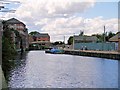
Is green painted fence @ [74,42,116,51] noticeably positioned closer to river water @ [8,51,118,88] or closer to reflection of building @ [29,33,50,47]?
river water @ [8,51,118,88]

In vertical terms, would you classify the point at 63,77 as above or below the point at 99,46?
below

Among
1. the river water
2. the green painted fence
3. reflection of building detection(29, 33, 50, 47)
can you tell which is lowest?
the river water

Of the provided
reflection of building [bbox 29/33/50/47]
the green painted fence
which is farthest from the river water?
reflection of building [bbox 29/33/50/47]

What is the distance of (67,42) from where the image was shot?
13912 centimetres

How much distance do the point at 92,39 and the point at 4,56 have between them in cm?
10414

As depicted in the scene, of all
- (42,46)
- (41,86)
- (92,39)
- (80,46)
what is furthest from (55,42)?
(41,86)

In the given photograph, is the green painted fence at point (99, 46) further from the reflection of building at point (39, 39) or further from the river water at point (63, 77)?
the reflection of building at point (39, 39)

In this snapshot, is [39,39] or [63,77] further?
[39,39]

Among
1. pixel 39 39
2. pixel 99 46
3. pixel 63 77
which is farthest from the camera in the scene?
pixel 39 39

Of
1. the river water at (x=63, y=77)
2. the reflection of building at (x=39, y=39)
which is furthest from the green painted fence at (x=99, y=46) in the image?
the reflection of building at (x=39, y=39)

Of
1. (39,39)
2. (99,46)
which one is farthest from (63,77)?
(39,39)

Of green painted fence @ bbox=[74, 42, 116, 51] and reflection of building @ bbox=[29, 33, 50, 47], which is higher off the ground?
reflection of building @ bbox=[29, 33, 50, 47]

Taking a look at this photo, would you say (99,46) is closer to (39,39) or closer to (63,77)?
(63,77)

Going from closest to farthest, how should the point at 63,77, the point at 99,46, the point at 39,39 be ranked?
the point at 63,77 < the point at 99,46 < the point at 39,39
